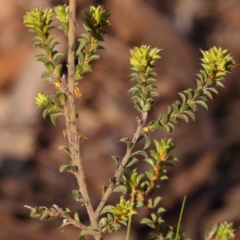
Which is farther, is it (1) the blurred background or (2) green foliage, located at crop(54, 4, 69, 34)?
(1) the blurred background

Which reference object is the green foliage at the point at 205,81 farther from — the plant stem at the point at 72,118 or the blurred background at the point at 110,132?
the blurred background at the point at 110,132

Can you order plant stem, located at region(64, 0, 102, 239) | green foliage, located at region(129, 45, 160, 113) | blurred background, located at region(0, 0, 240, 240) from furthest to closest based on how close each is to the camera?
blurred background, located at region(0, 0, 240, 240)
green foliage, located at region(129, 45, 160, 113)
plant stem, located at region(64, 0, 102, 239)

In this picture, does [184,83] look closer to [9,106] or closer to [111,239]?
[9,106]

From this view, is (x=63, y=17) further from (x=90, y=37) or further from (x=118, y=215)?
(x=118, y=215)

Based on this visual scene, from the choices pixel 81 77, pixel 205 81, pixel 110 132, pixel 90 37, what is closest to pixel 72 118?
pixel 81 77

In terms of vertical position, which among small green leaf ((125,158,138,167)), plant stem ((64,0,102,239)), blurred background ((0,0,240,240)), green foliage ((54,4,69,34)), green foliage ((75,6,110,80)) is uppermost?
blurred background ((0,0,240,240))

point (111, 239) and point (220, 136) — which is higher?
point (220, 136)

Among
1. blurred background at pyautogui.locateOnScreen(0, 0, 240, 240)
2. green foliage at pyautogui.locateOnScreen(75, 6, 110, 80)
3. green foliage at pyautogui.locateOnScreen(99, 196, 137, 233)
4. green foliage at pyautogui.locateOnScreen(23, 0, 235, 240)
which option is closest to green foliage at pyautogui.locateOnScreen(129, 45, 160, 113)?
green foliage at pyautogui.locateOnScreen(23, 0, 235, 240)

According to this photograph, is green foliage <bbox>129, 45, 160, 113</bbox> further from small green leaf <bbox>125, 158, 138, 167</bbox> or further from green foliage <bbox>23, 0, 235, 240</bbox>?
small green leaf <bbox>125, 158, 138, 167</bbox>

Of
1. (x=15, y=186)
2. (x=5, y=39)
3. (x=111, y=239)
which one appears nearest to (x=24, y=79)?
(x=5, y=39)

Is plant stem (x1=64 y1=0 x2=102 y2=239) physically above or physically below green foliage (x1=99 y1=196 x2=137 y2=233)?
above
